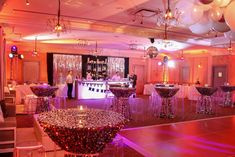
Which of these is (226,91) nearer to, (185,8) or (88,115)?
(185,8)

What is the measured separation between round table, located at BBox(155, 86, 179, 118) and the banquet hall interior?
3 centimetres

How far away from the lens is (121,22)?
24.3ft

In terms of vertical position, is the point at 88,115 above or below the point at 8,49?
below

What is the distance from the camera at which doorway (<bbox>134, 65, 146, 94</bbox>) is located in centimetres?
1577

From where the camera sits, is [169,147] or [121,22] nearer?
[169,147]

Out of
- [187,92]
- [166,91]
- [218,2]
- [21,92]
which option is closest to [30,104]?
[21,92]

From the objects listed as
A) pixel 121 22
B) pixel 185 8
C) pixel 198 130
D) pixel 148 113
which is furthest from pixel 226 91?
pixel 198 130

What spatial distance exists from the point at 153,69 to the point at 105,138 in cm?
1554

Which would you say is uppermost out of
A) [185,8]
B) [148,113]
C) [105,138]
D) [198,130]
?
[185,8]

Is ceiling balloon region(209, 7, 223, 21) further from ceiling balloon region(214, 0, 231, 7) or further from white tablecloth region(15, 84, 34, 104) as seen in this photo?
white tablecloth region(15, 84, 34, 104)

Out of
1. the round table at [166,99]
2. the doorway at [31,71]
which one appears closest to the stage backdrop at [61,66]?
the doorway at [31,71]

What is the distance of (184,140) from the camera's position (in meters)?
2.32

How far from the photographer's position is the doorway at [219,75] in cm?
1293

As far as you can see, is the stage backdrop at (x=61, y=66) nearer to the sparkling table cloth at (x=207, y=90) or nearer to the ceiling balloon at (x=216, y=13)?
the sparkling table cloth at (x=207, y=90)
